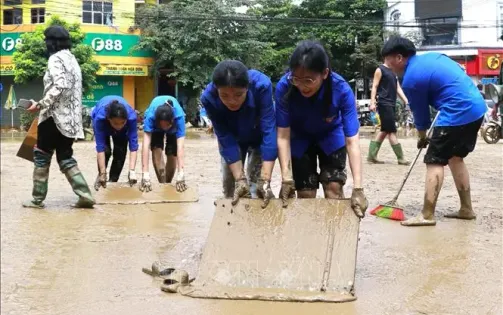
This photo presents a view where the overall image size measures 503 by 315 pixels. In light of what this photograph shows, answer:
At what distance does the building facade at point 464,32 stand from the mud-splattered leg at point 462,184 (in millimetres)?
25293

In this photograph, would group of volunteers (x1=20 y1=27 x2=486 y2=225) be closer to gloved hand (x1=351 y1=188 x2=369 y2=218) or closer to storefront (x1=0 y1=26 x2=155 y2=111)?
gloved hand (x1=351 y1=188 x2=369 y2=218)

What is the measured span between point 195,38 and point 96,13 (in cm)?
528

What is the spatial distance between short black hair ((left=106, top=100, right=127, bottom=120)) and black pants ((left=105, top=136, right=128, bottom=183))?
564 millimetres

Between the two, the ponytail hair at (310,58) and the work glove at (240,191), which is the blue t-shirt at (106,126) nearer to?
the work glove at (240,191)

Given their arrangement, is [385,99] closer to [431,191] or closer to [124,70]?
[431,191]

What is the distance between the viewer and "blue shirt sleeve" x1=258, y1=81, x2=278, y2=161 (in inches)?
149

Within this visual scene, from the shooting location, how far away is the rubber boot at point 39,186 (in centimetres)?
567

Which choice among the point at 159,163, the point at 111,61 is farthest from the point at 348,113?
the point at 111,61

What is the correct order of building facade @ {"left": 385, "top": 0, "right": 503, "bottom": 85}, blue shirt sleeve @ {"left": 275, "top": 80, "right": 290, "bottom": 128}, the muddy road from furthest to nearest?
building facade @ {"left": 385, "top": 0, "right": 503, "bottom": 85} → blue shirt sleeve @ {"left": 275, "top": 80, "right": 290, "bottom": 128} → the muddy road

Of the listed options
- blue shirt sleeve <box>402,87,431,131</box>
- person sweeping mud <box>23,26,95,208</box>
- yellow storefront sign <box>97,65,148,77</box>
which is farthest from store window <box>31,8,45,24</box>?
blue shirt sleeve <box>402,87,431,131</box>

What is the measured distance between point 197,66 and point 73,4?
257 inches

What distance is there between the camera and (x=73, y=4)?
2869 centimetres

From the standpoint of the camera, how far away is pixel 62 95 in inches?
219

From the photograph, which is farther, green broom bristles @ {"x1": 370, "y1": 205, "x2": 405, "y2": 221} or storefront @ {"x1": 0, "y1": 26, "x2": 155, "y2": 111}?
storefront @ {"x1": 0, "y1": 26, "x2": 155, "y2": 111}
